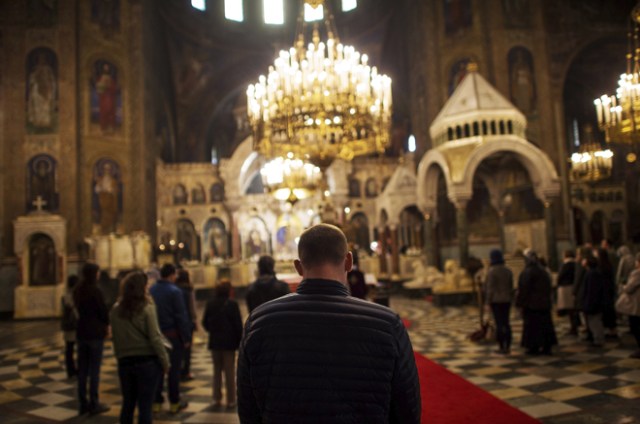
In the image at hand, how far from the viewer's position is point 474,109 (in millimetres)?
13812

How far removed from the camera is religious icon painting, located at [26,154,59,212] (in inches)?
653

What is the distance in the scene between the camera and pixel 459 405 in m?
4.66

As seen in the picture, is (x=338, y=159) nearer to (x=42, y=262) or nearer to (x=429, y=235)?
(x=429, y=235)

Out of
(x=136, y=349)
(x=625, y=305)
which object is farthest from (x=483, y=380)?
(x=136, y=349)

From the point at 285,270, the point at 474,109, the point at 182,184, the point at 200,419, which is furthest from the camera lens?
the point at 182,184

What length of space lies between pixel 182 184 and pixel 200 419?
1992 centimetres

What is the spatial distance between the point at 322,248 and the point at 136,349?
265 centimetres

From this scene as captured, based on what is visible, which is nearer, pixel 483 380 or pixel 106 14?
pixel 483 380

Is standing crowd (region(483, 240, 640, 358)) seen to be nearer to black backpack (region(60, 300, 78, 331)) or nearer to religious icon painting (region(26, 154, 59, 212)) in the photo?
black backpack (region(60, 300, 78, 331))

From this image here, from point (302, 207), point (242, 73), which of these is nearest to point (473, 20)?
point (302, 207)

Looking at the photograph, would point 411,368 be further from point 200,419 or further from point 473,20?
point 473,20

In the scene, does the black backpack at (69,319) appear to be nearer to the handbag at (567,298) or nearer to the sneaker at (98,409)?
the sneaker at (98,409)

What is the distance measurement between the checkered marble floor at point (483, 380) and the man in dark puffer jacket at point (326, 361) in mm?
3379

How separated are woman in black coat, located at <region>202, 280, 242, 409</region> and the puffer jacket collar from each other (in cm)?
348
